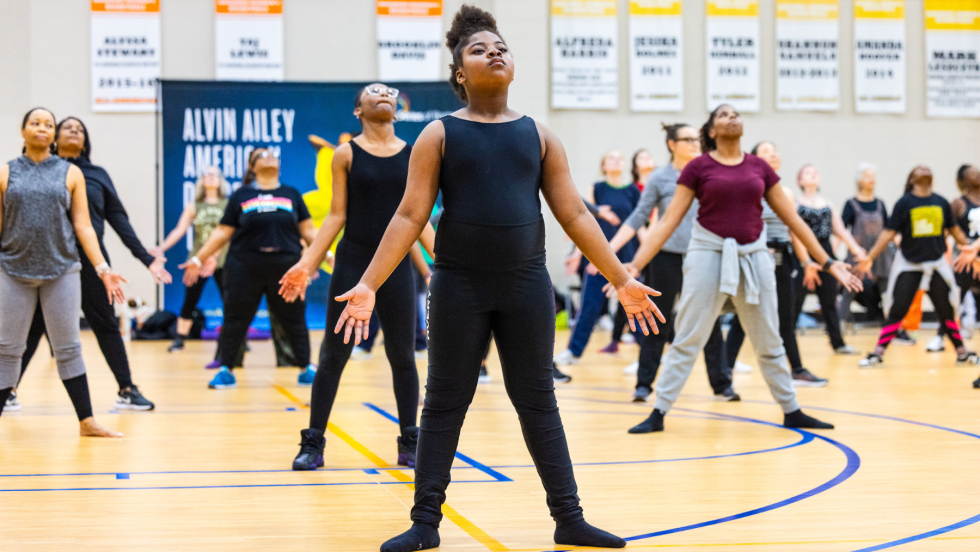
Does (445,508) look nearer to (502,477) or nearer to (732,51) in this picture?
(502,477)

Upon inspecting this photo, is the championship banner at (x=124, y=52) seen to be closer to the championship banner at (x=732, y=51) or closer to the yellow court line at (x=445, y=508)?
the championship banner at (x=732, y=51)

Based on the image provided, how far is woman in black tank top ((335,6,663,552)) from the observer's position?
10.3 ft

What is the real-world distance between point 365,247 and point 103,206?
7.99ft

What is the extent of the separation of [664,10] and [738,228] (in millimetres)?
9640

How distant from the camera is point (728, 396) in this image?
7.04 metres

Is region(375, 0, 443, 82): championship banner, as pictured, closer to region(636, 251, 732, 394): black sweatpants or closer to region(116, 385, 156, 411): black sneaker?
region(636, 251, 732, 394): black sweatpants

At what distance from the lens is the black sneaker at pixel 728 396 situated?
7.02 meters

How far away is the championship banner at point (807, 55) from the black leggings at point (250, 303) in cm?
912

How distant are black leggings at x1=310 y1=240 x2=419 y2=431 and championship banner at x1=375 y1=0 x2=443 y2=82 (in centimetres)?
1006

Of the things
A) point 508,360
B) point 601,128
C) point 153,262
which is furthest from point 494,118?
point 601,128

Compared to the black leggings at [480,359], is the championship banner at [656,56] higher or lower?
higher

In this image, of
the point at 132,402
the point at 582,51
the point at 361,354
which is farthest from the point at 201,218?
the point at 582,51

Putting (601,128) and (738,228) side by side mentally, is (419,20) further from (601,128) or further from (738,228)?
(738,228)

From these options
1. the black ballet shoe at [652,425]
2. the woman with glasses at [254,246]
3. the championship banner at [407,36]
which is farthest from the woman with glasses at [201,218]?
the black ballet shoe at [652,425]
